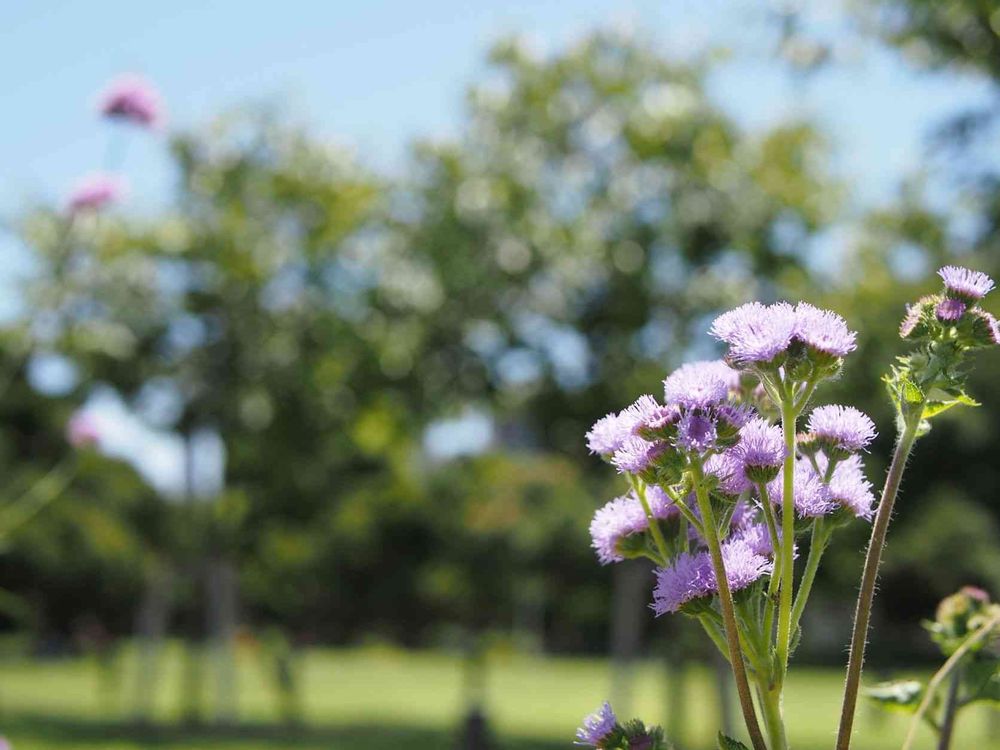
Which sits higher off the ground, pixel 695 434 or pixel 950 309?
pixel 950 309

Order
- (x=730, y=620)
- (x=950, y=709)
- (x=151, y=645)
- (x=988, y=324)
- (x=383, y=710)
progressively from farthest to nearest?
(x=383, y=710), (x=151, y=645), (x=950, y=709), (x=988, y=324), (x=730, y=620)

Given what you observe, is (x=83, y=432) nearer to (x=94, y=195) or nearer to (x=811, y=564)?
(x=94, y=195)

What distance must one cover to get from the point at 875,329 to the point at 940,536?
2487 cm

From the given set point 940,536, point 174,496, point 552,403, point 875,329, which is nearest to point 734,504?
point 875,329

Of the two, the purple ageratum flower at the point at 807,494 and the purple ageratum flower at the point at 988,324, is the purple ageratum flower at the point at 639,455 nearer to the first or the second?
the purple ageratum flower at the point at 807,494

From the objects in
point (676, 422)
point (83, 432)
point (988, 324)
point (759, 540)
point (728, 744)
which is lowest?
point (728, 744)

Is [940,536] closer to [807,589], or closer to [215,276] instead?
[215,276]

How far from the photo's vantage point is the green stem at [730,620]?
1369mm

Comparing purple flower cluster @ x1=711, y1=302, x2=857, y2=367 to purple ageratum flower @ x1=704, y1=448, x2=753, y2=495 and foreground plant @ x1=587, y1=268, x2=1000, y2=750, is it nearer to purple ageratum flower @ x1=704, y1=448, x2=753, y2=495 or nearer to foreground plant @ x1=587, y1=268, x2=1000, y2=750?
foreground plant @ x1=587, y1=268, x2=1000, y2=750

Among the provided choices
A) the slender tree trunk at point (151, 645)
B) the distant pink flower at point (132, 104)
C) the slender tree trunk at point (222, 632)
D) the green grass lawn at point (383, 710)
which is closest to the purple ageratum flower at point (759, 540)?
the distant pink flower at point (132, 104)

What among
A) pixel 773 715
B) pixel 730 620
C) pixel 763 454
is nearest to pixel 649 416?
pixel 763 454

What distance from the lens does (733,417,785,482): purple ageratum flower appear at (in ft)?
4.80

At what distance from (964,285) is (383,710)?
908 inches

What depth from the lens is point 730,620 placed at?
54.6 inches
